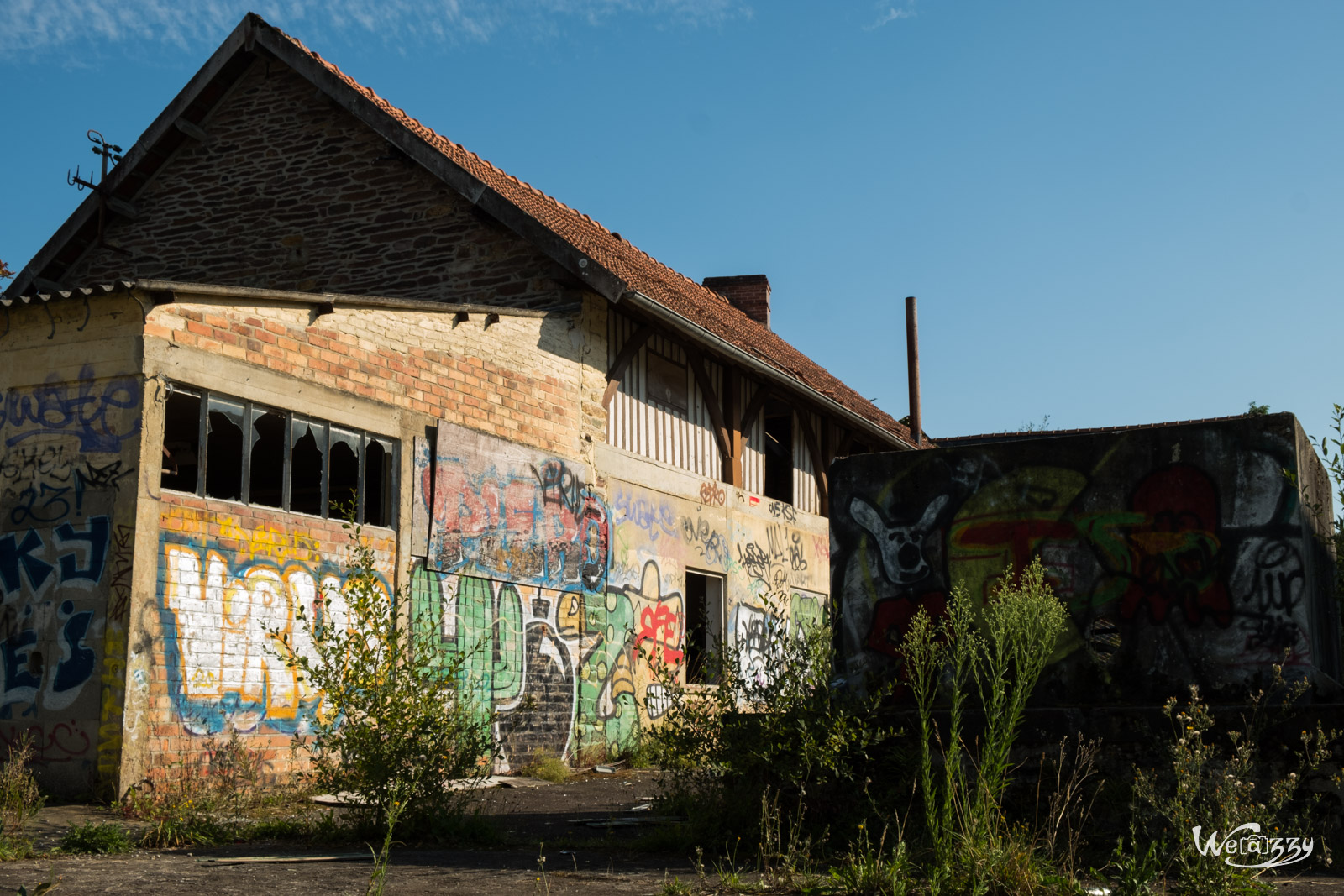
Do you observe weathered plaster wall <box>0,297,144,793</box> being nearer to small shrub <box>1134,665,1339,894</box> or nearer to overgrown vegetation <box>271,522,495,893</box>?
overgrown vegetation <box>271,522,495,893</box>

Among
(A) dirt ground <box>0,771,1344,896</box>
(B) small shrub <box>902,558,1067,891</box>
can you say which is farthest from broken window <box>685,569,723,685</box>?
(B) small shrub <box>902,558,1067,891</box>

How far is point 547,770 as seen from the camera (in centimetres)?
1191

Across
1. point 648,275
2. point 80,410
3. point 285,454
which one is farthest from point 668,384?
point 80,410

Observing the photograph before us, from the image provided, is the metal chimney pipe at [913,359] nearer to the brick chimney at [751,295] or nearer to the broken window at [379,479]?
the brick chimney at [751,295]

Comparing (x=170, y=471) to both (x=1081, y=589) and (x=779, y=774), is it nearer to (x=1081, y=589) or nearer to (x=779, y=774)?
(x=779, y=774)

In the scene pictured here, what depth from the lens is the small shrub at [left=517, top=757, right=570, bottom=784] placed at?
11.9m

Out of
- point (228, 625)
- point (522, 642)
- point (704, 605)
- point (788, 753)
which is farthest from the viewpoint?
point (704, 605)

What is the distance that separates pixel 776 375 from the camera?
15.6 meters

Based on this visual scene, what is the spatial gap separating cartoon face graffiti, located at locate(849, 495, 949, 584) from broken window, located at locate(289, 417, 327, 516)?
15.2 ft

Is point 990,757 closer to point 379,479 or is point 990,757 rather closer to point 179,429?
point 379,479

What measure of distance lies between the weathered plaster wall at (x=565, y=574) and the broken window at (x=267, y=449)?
1.33m

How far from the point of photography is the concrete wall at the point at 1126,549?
7.64 meters

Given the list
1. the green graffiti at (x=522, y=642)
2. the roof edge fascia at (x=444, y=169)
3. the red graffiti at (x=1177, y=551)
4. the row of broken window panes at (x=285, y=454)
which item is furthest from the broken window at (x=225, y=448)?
the red graffiti at (x=1177, y=551)

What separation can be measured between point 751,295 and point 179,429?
14.0 m
